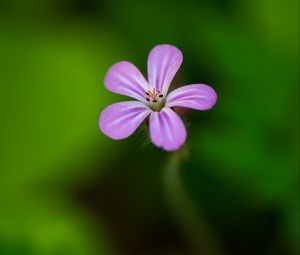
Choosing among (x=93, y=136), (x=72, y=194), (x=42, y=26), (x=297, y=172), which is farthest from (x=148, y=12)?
(x=297, y=172)

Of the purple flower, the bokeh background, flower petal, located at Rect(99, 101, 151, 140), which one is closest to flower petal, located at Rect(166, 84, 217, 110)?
the purple flower

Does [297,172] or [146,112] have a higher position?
[146,112]

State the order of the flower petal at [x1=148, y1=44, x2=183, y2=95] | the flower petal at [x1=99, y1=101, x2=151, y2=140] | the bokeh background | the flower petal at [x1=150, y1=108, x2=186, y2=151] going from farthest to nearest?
1. the bokeh background
2. the flower petal at [x1=148, y1=44, x2=183, y2=95]
3. the flower petal at [x1=99, y1=101, x2=151, y2=140]
4. the flower petal at [x1=150, y1=108, x2=186, y2=151]

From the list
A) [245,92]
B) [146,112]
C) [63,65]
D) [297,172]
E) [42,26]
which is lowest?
[297,172]

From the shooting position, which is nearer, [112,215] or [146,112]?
[146,112]

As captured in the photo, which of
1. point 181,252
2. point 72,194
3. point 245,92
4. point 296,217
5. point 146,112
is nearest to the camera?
point 146,112

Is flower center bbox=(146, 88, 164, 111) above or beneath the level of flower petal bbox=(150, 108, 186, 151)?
above

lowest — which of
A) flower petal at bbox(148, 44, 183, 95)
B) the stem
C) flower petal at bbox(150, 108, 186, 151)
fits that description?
the stem

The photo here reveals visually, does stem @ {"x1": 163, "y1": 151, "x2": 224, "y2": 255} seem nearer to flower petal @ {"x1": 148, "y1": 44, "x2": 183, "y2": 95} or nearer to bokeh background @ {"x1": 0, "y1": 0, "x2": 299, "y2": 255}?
bokeh background @ {"x1": 0, "y1": 0, "x2": 299, "y2": 255}

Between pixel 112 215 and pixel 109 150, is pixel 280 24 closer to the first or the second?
pixel 109 150
